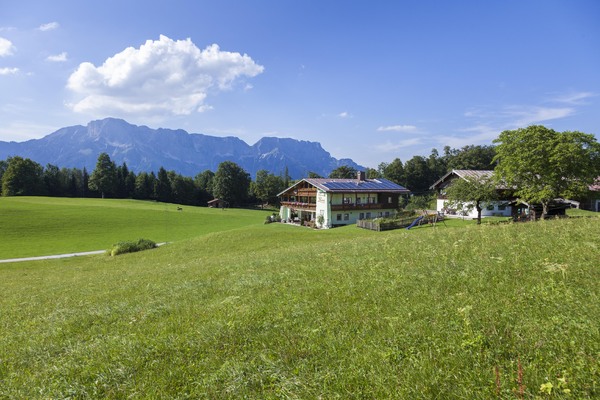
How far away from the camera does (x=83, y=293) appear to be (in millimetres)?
14547

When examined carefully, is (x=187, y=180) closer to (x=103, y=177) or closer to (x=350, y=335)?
(x=103, y=177)

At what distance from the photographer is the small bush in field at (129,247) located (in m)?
39.1

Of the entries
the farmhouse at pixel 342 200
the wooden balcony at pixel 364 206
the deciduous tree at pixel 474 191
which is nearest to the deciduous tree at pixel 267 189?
the farmhouse at pixel 342 200

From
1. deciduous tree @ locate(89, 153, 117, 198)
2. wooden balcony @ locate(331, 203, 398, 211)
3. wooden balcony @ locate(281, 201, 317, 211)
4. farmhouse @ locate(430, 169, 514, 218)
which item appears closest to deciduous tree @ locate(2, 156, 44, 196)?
deciduous tree @ locate(89, 153, 117, 198)

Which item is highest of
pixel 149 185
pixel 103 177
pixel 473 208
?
pixel 103 177

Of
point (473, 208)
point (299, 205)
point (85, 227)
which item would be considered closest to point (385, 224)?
point (473, 208)

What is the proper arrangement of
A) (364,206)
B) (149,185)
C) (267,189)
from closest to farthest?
(364,206)
(149,185)
(267,189)

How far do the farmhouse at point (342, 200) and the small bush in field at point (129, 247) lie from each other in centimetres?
3047

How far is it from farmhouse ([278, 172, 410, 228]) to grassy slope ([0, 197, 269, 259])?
19.1m

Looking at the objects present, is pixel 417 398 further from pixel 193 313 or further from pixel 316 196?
pixel 316 196

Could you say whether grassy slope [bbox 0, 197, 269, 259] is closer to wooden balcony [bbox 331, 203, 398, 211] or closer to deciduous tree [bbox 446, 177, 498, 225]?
wooden balcony [bbox 331, 203, 398, 211]

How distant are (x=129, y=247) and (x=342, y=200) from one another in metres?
37.2

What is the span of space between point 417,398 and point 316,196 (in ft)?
196

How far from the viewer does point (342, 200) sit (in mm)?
60781
